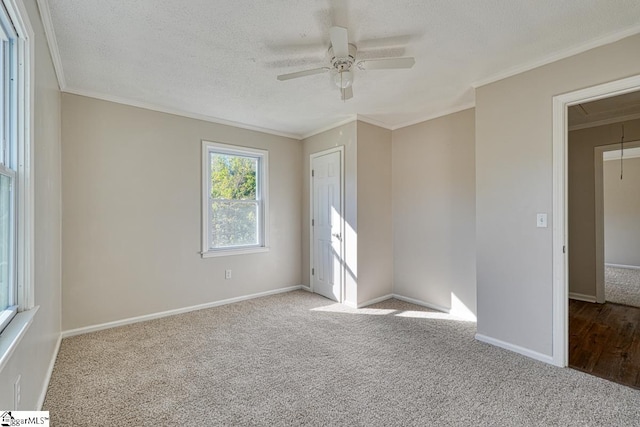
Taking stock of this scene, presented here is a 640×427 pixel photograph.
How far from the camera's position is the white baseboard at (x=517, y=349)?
94.7 inches

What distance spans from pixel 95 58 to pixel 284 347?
2909 mm

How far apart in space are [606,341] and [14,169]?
4639 millimetres

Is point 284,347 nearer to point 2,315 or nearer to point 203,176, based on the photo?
point 2,315

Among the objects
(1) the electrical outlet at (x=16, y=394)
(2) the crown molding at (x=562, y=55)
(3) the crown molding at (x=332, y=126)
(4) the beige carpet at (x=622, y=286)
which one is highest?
(3) the crown molding at (x=332, y=126)

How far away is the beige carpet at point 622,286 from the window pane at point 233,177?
524cm

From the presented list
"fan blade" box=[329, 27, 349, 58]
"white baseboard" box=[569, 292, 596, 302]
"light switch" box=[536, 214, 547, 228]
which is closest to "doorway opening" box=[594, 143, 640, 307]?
"white baseboard" box=[569, 292, 596, 302]

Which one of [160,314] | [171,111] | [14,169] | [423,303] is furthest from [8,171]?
[423,303]

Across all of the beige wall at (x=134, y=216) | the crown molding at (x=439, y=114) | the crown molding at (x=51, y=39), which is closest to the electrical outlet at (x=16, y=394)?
the beige wall at (x=134, y=216)

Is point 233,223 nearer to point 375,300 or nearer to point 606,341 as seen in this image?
point 375,300

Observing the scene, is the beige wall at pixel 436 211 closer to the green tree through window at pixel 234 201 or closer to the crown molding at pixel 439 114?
the crown molding at pixel 439 114

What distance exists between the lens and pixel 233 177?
13.8ft

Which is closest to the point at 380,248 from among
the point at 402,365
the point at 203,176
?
the point at 402,365

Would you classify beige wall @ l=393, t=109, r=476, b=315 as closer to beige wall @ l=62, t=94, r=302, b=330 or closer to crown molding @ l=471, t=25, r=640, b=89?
crown molding @ l=471, t=25, r=640, b=89

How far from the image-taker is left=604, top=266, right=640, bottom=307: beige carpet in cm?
409
